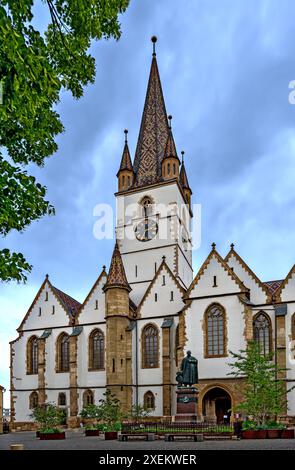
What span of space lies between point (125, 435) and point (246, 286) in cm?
1908

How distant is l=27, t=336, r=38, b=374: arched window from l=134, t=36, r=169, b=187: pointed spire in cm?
1995

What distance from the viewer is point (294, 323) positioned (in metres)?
37.8

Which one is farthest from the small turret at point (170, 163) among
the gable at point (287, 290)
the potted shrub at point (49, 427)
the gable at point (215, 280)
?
the potted shrub at point (49, 427)

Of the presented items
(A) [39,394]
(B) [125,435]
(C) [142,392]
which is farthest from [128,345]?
(B) [125,435]

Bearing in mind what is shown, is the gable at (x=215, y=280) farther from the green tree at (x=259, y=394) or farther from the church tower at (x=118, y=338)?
the green tree at (x=259, y=394)

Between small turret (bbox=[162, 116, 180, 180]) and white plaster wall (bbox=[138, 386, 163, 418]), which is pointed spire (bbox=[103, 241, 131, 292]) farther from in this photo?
small turret (bbox=[162, 116, 180, 180])

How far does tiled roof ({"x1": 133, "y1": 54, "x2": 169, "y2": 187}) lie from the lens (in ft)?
188

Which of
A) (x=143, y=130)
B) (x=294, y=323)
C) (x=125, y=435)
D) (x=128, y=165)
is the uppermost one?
(x=143, y=130)

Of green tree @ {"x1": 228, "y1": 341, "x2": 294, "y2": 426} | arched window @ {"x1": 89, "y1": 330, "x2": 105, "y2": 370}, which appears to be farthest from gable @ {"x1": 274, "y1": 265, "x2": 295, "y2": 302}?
arched window @ {"x1": 89, "y1": 330, "x2": 105, "y2": 370}

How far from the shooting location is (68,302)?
51812 mm

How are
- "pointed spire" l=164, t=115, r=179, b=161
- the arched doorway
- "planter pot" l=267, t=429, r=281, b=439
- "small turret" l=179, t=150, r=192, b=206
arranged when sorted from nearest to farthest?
1. "planter pot" l=267, t=429, r=281, b=439
2. the arched doorway
3. "pointed spire" l=164, t=115, r=179, b=161
4. "small turret" l=179, t=150, r=192, b=206

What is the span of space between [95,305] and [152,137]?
2224 centimetres

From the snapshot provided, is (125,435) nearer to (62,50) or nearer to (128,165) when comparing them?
(62,50)

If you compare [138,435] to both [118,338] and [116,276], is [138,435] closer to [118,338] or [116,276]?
[118,338]
